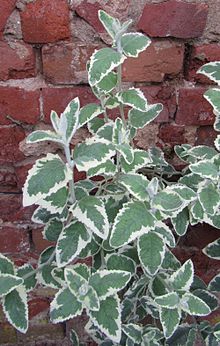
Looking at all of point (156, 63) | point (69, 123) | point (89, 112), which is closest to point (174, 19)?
point (156, 63)

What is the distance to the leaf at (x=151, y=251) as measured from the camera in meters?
0.97

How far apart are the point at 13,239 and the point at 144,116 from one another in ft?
1.89

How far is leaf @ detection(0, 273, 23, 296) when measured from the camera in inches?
37.9

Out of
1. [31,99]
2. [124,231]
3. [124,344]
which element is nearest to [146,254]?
[124,231]

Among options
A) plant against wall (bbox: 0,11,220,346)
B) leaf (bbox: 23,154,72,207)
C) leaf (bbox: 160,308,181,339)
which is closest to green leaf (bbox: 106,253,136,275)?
plant against wall (bbox: 0,11,220,346)

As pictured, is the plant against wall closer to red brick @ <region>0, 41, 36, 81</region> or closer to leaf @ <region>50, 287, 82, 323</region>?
leaf @ <region>50, 287, 82, 323</region>

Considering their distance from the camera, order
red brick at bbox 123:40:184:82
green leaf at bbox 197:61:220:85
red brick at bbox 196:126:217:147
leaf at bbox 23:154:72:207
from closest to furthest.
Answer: leaf at bbox 23:154:72:207
green leaf at bbox 197:61:220:85
red brick at bbox 123:40:184:82
red brick at bbox 196:126:217:147

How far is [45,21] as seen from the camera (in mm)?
1128

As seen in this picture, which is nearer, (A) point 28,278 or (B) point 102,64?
(B) point 102,64

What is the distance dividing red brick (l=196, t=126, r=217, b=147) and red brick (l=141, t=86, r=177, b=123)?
98 mm

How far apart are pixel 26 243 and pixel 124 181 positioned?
1.82 feet

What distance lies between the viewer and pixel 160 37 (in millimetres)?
1183

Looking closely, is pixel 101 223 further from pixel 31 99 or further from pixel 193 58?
pixel 193 58

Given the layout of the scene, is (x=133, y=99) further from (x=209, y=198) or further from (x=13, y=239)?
(x=13, y=239)
